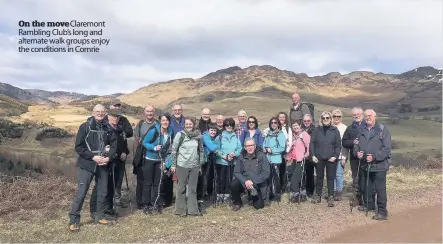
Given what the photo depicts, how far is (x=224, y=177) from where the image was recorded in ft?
30.3

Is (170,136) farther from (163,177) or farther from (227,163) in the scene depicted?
(227,163)

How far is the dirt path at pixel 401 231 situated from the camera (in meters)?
7.01

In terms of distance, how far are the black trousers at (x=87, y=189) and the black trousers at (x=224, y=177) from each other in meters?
2.57

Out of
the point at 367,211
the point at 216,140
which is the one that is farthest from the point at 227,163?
the point at 367,211

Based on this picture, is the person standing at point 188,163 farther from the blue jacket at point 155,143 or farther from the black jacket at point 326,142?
the black jacket at point 326,142

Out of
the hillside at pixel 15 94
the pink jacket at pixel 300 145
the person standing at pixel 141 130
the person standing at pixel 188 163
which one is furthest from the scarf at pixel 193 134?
the hillside at pixel 15 94

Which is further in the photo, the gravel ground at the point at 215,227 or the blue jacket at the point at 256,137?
the blue jacket at the point at 256,137

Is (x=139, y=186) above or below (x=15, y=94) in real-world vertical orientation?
below

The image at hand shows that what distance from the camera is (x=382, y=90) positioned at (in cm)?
17400

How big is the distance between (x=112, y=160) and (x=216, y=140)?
233cm

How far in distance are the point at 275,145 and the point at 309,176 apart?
1.25m

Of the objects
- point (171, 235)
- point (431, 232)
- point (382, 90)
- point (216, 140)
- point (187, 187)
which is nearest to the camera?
point (171, 235)

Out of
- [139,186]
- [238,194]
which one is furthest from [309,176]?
[139,186]

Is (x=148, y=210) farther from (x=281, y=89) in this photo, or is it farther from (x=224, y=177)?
(x=281, y=89)
